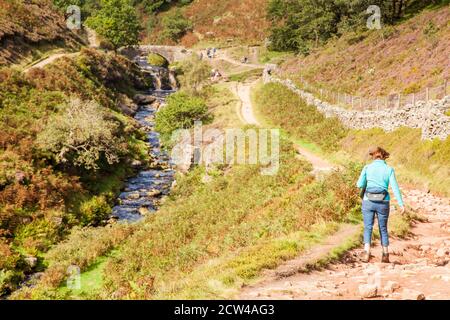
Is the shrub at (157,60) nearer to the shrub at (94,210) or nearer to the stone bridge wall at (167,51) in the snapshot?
the stone bridge wall at (167,51)

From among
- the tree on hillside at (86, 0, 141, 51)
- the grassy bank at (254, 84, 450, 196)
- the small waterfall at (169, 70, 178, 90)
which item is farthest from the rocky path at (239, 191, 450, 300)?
the tree on hillside at (86, 0, 141, 51)

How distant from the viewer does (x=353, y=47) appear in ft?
200

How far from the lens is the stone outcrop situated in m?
25.8

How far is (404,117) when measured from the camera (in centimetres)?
3027

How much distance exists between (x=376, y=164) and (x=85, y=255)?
62.2ft

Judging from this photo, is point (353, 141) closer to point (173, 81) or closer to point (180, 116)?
point (180, 116)

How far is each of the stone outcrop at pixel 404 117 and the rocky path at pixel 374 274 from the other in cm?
1122

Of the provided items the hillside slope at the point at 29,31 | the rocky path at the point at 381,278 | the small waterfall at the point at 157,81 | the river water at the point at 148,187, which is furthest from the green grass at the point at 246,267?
the small waterfall at the point at 157,81

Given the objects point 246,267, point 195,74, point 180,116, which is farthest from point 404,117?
point 195,74

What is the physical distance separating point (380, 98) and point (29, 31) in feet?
171

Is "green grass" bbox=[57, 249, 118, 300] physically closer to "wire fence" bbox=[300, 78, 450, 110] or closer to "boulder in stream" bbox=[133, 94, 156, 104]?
"wire fence" bbox=[300, 78, 450, 110]

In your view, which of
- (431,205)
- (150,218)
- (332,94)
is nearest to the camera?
(431,205)
